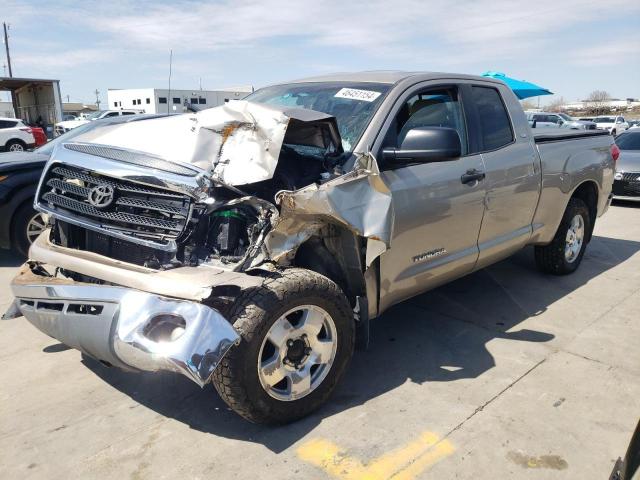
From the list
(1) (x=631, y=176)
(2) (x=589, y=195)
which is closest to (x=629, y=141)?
(1) (x=631, y=176)

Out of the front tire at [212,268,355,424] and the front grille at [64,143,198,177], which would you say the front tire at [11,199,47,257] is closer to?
the front grille at [64,143,198,177]

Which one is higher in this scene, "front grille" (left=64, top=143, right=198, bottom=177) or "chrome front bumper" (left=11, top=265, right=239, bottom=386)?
"front grille" (left=64, top=143, right=198, bottom=177)

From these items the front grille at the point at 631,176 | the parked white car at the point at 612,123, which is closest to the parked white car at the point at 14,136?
the front grille at the point at 631,176

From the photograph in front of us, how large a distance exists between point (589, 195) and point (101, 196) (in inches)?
189

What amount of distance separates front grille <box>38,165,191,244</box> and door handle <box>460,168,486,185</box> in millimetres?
1912

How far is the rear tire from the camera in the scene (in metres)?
5.13

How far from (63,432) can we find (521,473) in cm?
235

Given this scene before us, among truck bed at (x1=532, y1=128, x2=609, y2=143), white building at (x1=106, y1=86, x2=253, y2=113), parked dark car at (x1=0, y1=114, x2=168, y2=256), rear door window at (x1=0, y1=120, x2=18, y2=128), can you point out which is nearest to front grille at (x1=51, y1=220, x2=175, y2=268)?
parked dark car at (x1=0, y1=114, x2=168, y2=256)

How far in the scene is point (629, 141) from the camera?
1089cm

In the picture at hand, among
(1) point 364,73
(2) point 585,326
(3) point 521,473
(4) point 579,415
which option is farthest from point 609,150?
(3) point 521,473

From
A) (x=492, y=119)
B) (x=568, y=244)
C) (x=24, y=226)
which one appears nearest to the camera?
(x=492, y=119)

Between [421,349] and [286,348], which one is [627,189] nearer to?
[421,349]

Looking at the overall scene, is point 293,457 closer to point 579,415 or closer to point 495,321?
point 579,415

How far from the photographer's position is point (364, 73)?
3986 millimetres
